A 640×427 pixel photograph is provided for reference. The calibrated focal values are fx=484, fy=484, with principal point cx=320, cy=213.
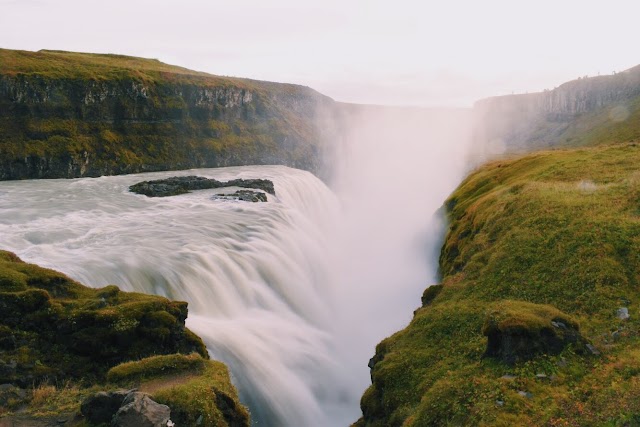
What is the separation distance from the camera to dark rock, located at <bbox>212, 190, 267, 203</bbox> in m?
65.2

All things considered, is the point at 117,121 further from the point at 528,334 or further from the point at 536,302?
the point at 528,334

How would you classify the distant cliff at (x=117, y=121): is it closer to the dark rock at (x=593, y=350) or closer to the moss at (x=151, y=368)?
the moss at (x=151, y=368)

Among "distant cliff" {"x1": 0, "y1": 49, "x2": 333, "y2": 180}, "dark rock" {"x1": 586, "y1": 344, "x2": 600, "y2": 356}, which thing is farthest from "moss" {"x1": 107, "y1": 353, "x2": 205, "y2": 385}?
"distant cliff" {"x1": 0, "y1": 49, "x2": 333, "y2": 180}

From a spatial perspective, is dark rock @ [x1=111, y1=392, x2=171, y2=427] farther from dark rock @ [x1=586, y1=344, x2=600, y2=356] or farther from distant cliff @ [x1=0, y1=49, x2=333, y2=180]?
distant cliff @ [x1=0, y1=49, x2=333, y2=180]

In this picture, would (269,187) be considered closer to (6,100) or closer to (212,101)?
(6,100)

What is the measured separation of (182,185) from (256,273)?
4341 cm

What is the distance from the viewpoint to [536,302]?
20.0 m

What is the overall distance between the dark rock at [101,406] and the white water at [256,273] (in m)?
9.79

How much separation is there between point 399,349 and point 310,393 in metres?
8.12

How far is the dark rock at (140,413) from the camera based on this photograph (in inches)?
486

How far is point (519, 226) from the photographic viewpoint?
27203mm

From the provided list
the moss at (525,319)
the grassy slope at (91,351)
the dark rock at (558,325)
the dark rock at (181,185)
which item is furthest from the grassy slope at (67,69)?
the dark rock at (558,325)

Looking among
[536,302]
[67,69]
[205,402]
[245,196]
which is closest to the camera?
[205,402]

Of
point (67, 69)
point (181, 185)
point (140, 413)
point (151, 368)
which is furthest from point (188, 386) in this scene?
point (67, 69)
